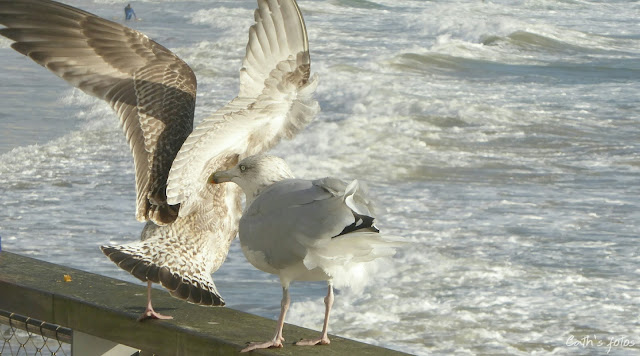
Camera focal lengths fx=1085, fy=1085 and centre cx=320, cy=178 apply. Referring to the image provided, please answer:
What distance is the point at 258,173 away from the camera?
319cm

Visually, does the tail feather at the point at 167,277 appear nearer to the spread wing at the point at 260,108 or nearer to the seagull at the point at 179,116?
the seagull at the point at 179,116

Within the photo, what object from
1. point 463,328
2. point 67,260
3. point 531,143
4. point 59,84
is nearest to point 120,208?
point 67,260

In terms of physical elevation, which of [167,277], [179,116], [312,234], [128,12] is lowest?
[128,12]

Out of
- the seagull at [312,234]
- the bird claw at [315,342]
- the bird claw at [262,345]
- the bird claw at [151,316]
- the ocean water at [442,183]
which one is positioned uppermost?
the seagull at [312,234]

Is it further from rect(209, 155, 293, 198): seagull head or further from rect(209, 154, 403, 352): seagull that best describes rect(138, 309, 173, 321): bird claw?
rect(209, 155, 293, 198): seagull head

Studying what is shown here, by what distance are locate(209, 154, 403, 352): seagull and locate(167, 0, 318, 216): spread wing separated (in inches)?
24.2

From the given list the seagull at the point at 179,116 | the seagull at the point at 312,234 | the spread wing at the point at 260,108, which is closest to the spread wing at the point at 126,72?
the seagull at the point at 179,116

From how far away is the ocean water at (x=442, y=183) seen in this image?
702cm

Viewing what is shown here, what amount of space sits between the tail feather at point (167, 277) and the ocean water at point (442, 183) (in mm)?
668

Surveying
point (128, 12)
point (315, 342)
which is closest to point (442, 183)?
point (315, 342)

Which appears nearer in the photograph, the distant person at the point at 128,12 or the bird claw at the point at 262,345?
the bird claw at the point at 262,345

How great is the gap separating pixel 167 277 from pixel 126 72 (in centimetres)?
A: 138

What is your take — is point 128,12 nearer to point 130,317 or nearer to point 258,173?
point 258,173

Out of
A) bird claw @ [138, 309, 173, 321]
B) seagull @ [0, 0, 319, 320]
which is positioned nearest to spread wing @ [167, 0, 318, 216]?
seagull @ [0, 0, 319, 320]
